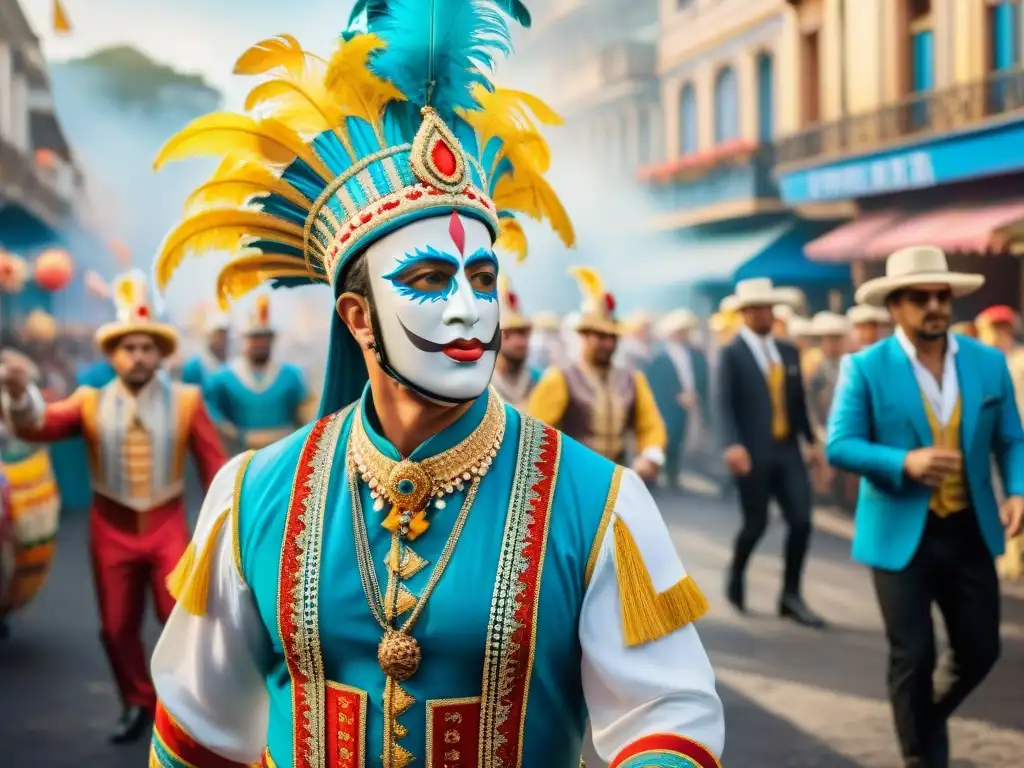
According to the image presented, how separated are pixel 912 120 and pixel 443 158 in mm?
14389

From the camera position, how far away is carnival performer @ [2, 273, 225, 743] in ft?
21.1

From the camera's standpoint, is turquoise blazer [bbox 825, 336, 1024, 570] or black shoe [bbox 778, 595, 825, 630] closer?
turquoise blazer [bbox 825, 336, 1024, 570]

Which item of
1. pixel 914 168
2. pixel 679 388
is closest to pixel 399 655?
pixel 679 388

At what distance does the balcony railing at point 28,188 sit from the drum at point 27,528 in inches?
492

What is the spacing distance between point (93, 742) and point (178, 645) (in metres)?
3.80

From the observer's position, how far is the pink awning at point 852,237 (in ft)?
54.1

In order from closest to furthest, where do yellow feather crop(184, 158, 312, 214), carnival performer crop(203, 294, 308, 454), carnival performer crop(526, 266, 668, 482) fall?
yellow feather crop(184, 158, 312, 214), carnival performer crop(526, 266, 668, 482), carnival performer crop(203, 294, 308, 454)

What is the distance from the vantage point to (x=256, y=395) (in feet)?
33.1

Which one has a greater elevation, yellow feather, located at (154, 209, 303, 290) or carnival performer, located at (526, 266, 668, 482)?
yellow feather, located at (154, 209, 303, 290)

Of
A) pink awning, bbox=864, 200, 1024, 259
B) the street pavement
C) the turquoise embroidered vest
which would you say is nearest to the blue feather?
the turquoise embroidered vest

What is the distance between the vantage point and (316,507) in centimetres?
271

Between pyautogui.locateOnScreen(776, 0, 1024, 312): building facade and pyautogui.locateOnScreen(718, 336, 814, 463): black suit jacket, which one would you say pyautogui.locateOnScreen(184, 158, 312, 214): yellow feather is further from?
pyautogui.locateOnScreen(776, 0, 1024, 312): building facade

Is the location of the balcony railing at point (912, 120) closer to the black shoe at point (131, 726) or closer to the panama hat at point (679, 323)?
the panama hat at point (679, 323)

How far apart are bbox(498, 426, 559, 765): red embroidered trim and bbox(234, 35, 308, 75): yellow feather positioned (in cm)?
102
